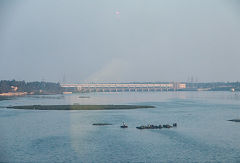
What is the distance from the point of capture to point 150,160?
1645cm

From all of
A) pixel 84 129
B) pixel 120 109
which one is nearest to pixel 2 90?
pixel 120 109

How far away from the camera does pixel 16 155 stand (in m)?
17.2

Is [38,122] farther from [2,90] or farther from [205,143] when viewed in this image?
[2,90]

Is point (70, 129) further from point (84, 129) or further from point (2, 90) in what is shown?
point (2, 90)

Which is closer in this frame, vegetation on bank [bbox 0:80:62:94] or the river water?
the river water

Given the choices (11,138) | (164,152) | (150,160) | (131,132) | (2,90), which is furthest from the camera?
(2,90)

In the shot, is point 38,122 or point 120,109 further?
point 120,109

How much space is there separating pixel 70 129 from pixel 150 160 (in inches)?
441

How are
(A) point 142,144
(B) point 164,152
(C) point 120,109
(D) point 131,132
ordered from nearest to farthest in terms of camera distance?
(B) point 164,152 < (A) point 142,144 < (D) point 131,132 < (C) point 120,109

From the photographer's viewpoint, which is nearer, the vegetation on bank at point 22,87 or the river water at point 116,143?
the river water at point 116,143

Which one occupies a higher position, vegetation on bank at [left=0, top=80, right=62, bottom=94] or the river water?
vegetation on bank at [left=0, top=80, right=62, bottom=94]

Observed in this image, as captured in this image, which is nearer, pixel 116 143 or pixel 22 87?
pixel 116 143

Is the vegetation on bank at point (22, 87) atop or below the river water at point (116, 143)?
atop

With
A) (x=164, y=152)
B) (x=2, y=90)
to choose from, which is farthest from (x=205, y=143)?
(x=2, y=90)
